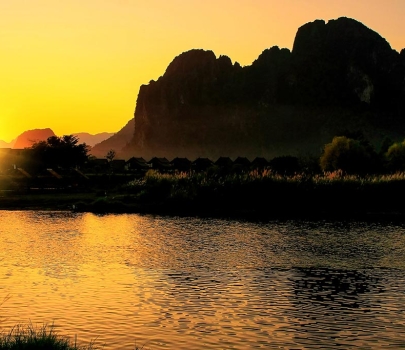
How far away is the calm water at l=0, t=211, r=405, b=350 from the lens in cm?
1588

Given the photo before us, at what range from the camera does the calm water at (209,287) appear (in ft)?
52.1

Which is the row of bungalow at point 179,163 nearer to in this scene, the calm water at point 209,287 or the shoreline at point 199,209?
the shoreline at point 199,209

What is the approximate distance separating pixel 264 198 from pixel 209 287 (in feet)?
113

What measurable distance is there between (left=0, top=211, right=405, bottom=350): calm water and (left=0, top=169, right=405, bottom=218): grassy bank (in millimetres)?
15555

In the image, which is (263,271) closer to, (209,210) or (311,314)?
(311,314)

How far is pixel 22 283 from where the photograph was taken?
71.2 ft

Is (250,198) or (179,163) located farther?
(179,163)

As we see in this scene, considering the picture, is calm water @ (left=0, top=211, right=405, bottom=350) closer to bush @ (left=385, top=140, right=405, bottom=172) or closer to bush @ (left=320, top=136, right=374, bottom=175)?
bush @ (left=320, top=136, right=374, bottom=175)

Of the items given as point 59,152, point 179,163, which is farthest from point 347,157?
point 179,163

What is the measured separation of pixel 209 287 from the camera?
70.7 feet

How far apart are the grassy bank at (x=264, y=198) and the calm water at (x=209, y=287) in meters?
15.6

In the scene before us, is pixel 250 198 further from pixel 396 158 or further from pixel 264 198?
pixel 396 158

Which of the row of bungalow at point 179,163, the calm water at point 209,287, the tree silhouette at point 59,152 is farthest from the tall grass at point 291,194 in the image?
the row of bungalow at point 179,163

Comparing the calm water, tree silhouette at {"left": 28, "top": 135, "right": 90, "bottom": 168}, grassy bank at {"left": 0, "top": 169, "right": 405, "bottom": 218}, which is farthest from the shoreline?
tree silhouette at {"left": 28, "top": 135, "right": 90, "bottom": 168}
